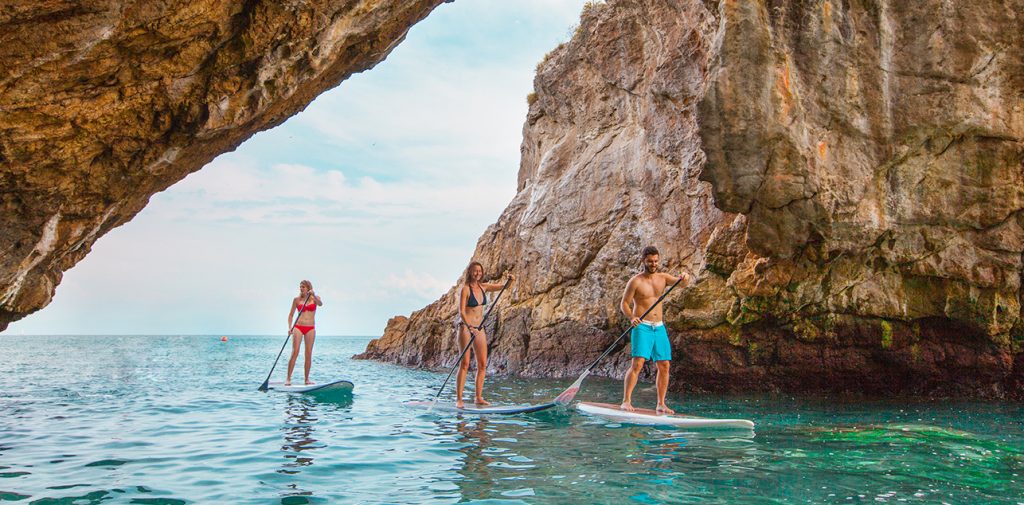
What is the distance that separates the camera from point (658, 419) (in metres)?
9.07

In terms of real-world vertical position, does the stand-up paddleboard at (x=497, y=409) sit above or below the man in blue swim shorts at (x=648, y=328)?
below

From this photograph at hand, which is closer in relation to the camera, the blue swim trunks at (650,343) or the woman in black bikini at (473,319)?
the blue swim trunks at (650,343)

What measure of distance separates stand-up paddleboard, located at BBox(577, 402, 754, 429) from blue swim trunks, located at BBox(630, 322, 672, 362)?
785mm

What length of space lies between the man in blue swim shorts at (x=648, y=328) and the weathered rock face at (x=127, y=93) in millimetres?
5612

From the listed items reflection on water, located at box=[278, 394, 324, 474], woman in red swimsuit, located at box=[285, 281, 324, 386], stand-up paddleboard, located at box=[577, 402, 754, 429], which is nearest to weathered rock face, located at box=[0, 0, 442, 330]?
woman in red swimsuit, located at box=[285, 281, 324, 386]

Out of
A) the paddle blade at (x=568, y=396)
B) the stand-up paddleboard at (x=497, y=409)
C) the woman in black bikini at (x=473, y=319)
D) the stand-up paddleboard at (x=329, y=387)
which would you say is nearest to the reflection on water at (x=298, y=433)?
the stand-up paddleboard at (x=329, y=387)

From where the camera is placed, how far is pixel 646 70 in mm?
20891

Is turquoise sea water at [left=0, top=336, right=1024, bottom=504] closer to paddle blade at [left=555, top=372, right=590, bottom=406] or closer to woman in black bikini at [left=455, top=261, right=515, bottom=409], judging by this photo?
paddle blade at [left=555, top=372, right=590, bottom=406]

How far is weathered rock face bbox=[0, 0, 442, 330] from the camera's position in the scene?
8.12m

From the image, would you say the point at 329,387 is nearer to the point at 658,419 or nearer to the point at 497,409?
the point at 497,409

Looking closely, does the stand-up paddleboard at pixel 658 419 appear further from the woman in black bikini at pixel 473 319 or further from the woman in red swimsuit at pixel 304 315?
the woman in red swimsuit at pixel 304 315

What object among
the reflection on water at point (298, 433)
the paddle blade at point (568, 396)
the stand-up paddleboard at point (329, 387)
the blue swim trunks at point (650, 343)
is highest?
the blue swim trunks at point (650, 343)

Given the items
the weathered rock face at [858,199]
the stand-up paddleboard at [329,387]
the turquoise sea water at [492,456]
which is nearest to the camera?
the turquoise sea water at [492,456]

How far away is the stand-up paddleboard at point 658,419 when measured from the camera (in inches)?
334
